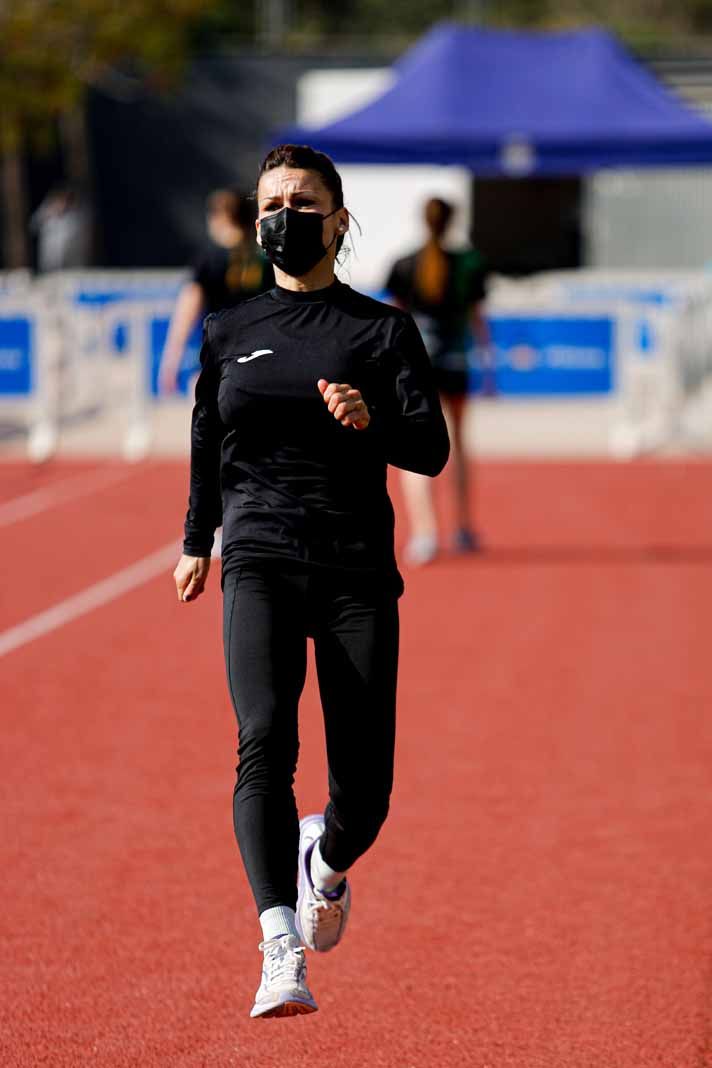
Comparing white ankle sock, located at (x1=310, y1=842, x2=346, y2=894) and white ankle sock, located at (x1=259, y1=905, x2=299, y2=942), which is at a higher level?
white ankle sock, located at (x1=259, y1=905, x2=299, y2=942)

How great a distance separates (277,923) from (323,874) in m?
0.55

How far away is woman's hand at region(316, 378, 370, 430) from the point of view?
4.02m

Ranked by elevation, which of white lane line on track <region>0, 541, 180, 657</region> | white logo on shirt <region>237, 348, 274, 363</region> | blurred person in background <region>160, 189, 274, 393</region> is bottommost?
white lane line on track <region>0, 541, 180, 657</region>

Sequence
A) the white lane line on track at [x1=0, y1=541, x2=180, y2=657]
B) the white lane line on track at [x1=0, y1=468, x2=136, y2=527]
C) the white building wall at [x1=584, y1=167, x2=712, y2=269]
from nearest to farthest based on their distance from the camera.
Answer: the white lane line on track at [x1=0, y1=541, x2=180, y2=657] → the white lane line on track at [x1=0, y1=468, x2=136, y2=527] → the white building wall at [x1=584, y1=167, x2=712, y2=269]

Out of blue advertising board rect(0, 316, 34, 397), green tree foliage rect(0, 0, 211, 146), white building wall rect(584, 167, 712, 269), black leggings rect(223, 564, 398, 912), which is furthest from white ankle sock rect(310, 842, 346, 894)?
white building wall rect(584, 167, 712, 269)

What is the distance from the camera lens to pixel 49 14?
3950 cm

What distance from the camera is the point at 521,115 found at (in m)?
18.7

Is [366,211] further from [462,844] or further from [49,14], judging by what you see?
[462,844]

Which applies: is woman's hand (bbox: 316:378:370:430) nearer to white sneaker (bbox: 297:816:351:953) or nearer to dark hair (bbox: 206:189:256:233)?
white sneaker (bbox: 297:816:351:953)

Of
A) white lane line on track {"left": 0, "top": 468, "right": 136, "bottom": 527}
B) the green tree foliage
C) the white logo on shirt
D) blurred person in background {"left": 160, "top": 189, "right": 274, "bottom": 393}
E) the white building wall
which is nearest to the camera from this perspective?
the white logo on shirt

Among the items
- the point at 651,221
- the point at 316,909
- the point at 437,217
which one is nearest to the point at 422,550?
the point at 437,217

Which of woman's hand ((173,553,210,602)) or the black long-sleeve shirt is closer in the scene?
the black long-sleeve shirt

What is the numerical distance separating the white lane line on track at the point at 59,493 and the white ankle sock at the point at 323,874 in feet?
30.2

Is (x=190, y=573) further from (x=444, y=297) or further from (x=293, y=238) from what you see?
(x=444, y=297)
